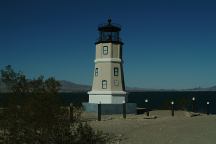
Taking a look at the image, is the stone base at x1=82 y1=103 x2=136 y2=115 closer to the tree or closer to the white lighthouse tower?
the white lighthouse tower

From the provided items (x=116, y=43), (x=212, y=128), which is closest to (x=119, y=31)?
(x=116, y=43)

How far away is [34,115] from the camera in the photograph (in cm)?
1433

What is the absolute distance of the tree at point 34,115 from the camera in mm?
14326

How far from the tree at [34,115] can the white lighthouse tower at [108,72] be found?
18113mm

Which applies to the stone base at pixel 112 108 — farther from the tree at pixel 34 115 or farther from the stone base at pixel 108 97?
the tree at pixel 34 115

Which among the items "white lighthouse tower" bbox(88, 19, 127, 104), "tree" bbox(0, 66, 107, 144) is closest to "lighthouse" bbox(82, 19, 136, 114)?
"white lighthouse tower" bbox(88, 19, 127, 104)

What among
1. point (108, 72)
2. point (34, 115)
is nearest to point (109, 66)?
point (108, 72)

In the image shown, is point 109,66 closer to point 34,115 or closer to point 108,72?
point 108,72

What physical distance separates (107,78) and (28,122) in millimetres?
19513

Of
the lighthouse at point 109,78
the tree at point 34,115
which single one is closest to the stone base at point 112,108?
the lighthouse at point 109,78

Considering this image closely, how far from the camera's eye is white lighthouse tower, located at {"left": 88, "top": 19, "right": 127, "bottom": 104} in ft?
110

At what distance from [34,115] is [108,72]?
770 inches

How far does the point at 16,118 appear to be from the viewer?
14398 mm

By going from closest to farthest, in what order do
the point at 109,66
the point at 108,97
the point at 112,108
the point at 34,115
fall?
1. the point at 34,115
2. the point at 112,108
3. the point at 108,97
4. the point at 109,66
